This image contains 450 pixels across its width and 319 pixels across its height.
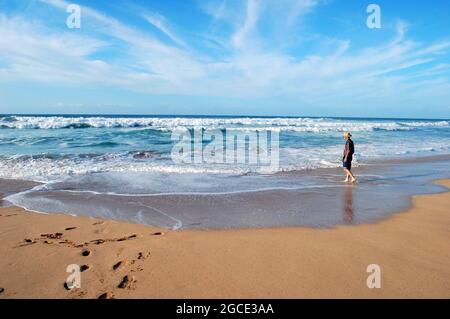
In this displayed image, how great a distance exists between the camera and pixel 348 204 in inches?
275

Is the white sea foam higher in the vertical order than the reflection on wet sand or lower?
higher

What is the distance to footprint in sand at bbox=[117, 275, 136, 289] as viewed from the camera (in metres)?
3.46

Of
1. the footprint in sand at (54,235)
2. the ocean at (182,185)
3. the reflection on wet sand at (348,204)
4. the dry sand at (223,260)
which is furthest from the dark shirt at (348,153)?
the footprint in sand at (54,235)

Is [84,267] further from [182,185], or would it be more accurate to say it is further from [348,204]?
[348,204]

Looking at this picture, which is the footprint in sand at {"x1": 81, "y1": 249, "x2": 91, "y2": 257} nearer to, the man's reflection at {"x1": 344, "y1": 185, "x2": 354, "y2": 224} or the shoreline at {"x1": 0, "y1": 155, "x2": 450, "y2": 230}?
the shoreline at {"x1": 0, "y1": 155, "x2": 450, "y2": 230}

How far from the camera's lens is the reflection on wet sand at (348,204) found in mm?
5887

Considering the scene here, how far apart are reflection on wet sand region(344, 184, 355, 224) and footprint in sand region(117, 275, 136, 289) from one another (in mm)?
3772

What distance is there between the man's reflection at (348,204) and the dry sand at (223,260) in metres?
→ 0.41

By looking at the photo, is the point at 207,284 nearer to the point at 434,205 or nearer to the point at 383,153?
the point at 434,205

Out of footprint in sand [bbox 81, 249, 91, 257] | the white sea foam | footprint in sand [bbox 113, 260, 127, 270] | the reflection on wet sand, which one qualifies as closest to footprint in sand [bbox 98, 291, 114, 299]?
footprint in sand [bbox 113, 260, 127, 270]

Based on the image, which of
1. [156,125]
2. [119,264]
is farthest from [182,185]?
[156,125]

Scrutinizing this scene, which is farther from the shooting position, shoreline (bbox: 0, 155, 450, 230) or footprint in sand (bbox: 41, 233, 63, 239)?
shoreline (bbox: 0, 155, 450, 230)
